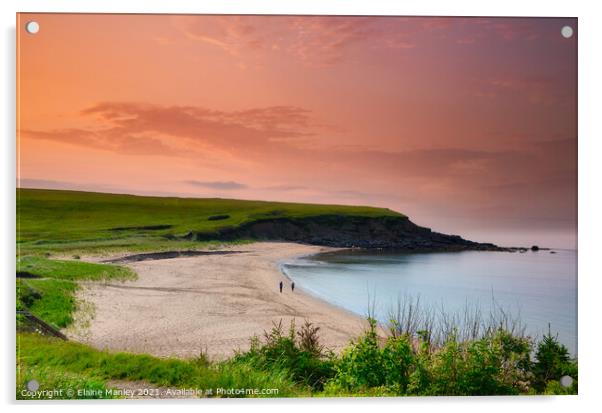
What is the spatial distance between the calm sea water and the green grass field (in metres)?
1.47

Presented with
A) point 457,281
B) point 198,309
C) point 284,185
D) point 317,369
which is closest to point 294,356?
point 317,369

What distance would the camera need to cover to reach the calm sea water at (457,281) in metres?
8.02

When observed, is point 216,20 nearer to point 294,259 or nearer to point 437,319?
point 294,259

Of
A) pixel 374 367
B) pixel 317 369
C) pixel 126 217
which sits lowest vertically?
pixel 317 369

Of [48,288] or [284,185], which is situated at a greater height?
[284,185]

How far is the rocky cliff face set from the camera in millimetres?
8773

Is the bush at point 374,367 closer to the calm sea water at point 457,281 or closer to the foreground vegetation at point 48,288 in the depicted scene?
the calm sea water at point 457,281

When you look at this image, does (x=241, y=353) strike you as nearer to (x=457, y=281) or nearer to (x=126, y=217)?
(x=126, y=217)

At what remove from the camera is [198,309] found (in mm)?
8344

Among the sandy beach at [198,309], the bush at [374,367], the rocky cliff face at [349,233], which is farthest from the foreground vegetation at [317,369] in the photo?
the rocky cliff face at [349,233]

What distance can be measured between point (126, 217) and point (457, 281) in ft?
18.7

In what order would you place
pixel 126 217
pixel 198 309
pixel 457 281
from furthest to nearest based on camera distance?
pixel 457 281, pixel 126 217, pixel 198 309

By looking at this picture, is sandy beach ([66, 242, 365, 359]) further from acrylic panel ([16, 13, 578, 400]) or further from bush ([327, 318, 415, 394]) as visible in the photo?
bush ([327, 318, 415, 394])

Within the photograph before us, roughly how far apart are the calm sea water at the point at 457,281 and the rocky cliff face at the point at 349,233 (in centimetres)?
27
